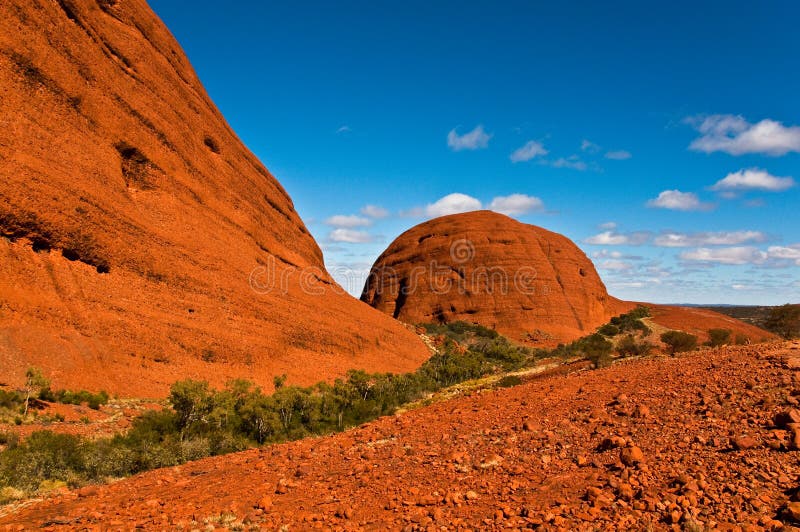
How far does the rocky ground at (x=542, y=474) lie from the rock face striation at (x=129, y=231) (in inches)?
378

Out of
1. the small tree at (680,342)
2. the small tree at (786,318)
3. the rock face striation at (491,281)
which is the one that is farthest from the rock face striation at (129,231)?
the rock face striation at (491,281)

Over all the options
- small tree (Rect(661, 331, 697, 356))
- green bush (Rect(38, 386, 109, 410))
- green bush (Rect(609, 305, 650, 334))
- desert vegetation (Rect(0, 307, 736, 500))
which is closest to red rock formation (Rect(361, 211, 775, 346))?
green bush (Rect(609, 305, 650, 334))

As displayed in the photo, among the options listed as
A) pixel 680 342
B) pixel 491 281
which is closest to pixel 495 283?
pixel 491 281

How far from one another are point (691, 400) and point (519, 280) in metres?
49.3

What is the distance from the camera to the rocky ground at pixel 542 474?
4031mm

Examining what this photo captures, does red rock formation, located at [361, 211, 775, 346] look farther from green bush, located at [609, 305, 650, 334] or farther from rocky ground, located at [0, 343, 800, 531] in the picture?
rocky ground, located at [0, 343, 800, 531]

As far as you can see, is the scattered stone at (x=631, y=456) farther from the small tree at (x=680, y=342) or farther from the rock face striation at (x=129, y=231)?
the rock face striation at (x=129, y=231)

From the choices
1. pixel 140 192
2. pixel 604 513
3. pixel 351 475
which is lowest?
pixel 351 475

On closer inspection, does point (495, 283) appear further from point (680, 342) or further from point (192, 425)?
point (192, 425)

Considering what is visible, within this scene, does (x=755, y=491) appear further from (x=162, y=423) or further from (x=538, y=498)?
(x=162, y=423)

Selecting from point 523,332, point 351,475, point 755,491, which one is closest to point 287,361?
point 351,475

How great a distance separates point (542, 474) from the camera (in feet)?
16.5

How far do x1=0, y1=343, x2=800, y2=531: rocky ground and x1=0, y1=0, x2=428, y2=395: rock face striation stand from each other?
31.5ft

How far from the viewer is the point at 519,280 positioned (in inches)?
2143
